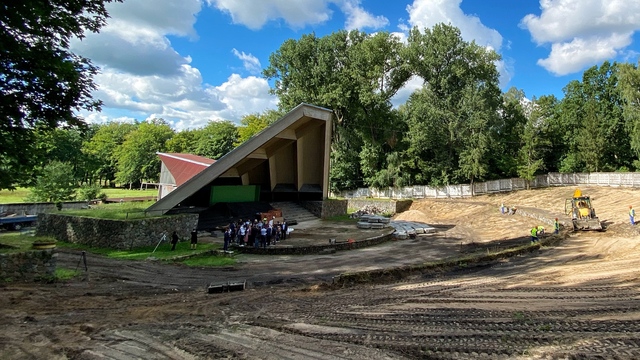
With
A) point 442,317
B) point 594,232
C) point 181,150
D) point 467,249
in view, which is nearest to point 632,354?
point 442,317

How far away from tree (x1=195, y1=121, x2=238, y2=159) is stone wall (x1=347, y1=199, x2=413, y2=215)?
3413 cm

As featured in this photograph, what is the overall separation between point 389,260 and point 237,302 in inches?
352

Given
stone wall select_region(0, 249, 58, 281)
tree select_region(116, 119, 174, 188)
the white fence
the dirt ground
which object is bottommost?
the dirt ground

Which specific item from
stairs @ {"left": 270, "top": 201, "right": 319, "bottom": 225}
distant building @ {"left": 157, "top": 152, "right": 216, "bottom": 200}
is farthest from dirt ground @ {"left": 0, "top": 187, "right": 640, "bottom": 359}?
distant building @ {"left": 157, "top": 152, "right": 216, "bottom": 200}

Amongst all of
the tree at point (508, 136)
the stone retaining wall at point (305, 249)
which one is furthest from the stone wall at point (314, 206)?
the tree at point (508, 136)

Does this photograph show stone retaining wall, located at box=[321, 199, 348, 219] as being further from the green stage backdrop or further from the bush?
→ the bush

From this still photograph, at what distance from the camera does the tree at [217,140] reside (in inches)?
2603

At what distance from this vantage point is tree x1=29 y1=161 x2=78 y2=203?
31.8 metres

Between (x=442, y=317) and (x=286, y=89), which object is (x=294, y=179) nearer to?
(x=286, y=89)

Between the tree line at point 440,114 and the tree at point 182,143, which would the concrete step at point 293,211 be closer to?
the tree line at point 440,114

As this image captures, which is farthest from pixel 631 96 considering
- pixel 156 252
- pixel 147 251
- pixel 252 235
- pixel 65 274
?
pixel 65 274

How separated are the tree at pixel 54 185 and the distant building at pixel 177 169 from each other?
883cm

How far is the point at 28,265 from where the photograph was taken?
32.7 feet

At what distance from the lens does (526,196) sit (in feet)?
128
